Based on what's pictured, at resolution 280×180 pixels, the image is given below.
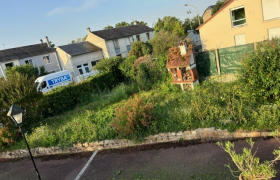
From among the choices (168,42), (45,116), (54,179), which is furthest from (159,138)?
(168,42)

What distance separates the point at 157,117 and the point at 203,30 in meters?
16.4

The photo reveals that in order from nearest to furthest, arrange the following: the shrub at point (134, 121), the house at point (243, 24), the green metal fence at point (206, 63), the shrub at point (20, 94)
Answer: the shrub at point (134, 121) < the shrub at point (20, 94) < the green metal fence at point (206, 63) < the house at point (243, 24)

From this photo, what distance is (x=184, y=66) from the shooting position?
1053 cm

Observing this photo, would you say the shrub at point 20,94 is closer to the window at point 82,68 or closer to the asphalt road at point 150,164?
the asphalt road at point 150,164

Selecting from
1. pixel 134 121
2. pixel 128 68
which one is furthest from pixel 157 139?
pixel 128 68

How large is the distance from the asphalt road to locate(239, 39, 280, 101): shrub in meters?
2.14

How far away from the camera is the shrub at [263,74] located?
20.8 feet

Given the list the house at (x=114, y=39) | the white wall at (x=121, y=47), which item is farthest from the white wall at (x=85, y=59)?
the white wall at (x=121, y=47)

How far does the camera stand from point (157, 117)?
7.26m

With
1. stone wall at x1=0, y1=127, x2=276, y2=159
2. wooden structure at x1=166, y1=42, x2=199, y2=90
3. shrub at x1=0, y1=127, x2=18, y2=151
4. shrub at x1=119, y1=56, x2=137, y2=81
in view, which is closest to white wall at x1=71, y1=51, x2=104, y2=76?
shrub at x1=119, y1=56, x2=137, y2=81

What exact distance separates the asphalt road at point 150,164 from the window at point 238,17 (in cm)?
1624

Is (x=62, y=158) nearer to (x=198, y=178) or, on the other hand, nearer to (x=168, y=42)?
(x=198, y=178)

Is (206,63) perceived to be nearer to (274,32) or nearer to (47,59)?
(274,32)

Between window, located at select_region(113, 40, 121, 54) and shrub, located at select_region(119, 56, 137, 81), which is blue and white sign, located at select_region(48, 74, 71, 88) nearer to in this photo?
shrub, located at select_region(119, 56, 137, 81)
